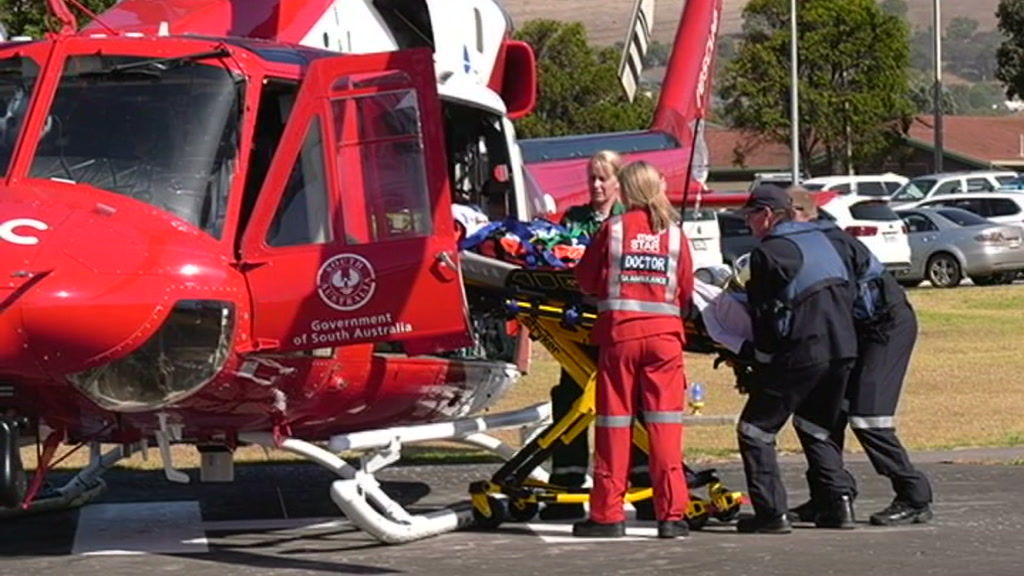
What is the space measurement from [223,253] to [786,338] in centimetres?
264

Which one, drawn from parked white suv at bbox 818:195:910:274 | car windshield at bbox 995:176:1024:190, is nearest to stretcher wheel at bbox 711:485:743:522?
parked white suv at bbox 818:195:910:274

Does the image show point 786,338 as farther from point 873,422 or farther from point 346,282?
point 346,282

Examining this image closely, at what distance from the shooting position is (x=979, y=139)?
110 metres

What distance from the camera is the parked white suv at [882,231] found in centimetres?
3312

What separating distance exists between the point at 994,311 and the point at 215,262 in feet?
67.7

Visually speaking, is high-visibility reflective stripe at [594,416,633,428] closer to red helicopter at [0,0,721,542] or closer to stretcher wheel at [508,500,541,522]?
red helicopter at [0,0,721,542]

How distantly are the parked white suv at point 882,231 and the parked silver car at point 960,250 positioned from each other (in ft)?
1.48

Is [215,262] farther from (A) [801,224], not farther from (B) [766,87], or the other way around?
(B) [766,87]

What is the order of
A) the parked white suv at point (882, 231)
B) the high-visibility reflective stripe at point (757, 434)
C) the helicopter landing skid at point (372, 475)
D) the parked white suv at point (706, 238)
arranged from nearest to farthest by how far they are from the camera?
the helicopter landing skid at point (372, 475) → the high-visibility reflective stripe at point (757, 434) → the parked white suv at point (706, 238) → the parked white suv at point (882, 231)

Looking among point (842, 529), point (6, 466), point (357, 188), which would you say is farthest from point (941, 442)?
point (6, 466)

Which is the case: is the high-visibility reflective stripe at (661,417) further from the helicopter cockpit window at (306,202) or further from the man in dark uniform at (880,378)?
the helicopter cockpit window at (306,202)

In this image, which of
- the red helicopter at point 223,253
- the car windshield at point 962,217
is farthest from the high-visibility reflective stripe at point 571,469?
the car windshield at point 962,217

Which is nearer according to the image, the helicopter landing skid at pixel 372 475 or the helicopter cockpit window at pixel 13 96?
the helicopter cockpit window at pixel 13 96

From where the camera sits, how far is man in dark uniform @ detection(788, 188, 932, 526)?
10.1 metres
